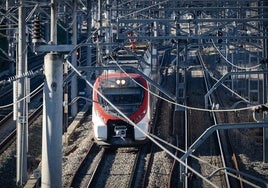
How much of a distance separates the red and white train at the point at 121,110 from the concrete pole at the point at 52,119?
19.1 ft

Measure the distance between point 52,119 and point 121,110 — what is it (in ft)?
20.1

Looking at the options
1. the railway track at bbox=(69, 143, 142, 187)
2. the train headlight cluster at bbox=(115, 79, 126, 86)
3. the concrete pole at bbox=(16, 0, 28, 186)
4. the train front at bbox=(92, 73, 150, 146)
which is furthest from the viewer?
the train headlight cluster at bbox=(115, 79, 126, 86)

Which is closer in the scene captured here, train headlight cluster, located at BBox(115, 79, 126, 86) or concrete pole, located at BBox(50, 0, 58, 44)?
concrete pole, located at BBox(50, 0, 58, 44)

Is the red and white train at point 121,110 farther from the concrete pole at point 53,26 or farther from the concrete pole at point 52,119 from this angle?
the concrete pole at point 52,119

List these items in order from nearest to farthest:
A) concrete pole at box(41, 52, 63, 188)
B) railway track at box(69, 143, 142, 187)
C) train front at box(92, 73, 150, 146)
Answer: concrete pole at box(41, 52, 63, 188) < railway track at box(69, 143, 142, 187) < train front at box(92, 73, 150, 146)

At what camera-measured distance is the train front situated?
453 inches

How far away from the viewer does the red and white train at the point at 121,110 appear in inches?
453

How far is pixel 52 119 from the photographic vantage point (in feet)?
17.9

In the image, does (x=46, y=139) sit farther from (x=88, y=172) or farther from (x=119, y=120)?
(x=119, y=120)

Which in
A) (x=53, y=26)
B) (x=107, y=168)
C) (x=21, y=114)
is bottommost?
(x=107, y=168)

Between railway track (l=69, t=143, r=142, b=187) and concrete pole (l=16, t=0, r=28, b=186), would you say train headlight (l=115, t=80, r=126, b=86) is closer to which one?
railway track (l=69, t=143, r=142, b=187)

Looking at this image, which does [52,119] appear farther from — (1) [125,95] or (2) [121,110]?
(1) [125,95]

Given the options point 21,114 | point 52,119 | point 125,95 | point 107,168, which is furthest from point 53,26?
point 125,95

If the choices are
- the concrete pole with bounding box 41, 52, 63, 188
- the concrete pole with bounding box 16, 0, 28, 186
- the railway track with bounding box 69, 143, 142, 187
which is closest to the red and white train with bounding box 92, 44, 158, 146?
the railway track with bounding box 69, 143, 142, 187
